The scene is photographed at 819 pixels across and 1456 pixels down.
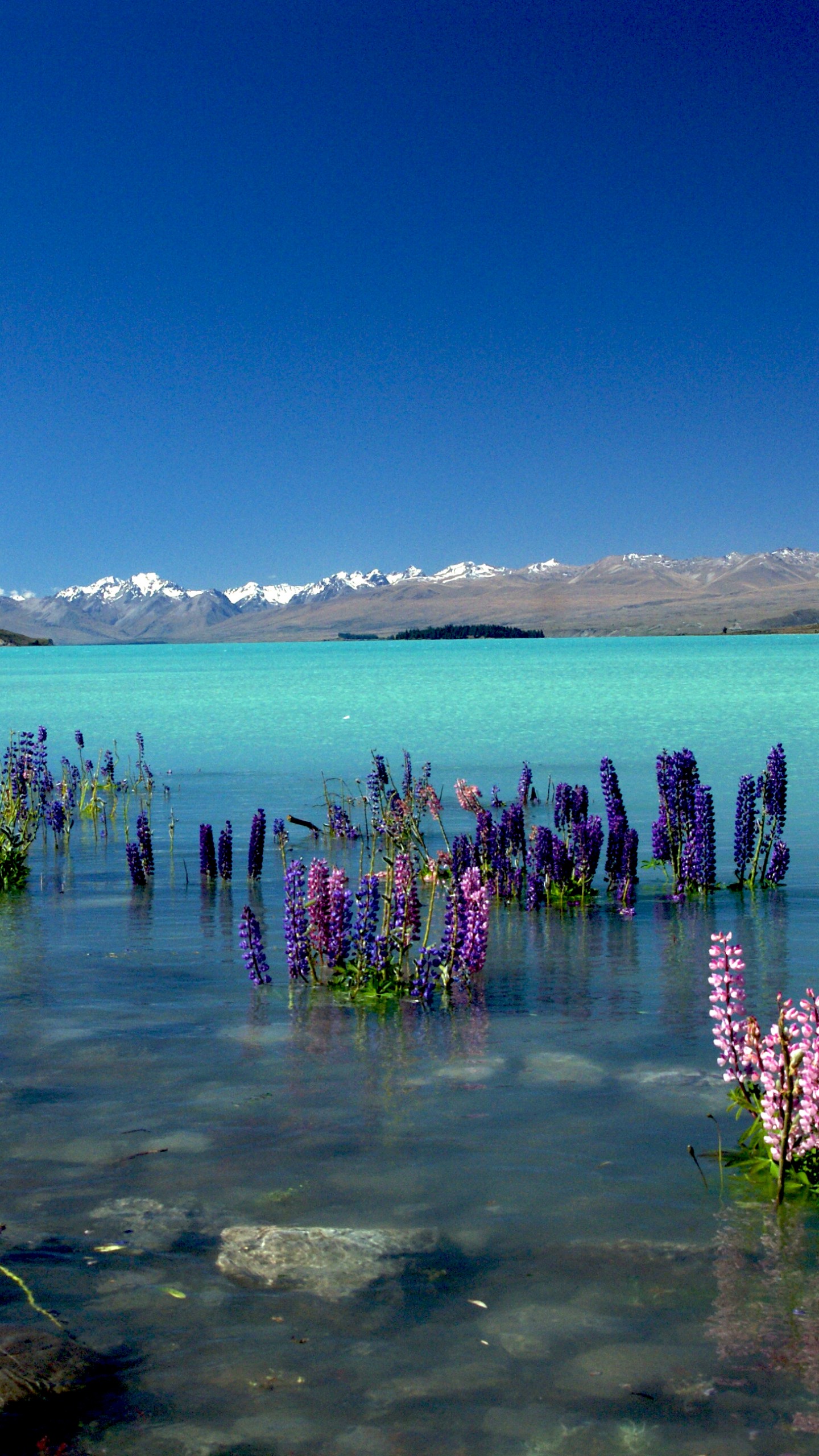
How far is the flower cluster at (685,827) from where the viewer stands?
42.8ft

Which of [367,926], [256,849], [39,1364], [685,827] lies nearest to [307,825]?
[256,849]

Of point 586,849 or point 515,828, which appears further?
point 515,828

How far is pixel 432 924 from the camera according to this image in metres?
11.6

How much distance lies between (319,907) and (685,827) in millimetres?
5659

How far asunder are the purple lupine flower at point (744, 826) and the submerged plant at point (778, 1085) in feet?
25.4

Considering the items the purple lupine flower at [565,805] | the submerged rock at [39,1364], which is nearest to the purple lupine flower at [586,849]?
the purple lupine flower at [565,805]

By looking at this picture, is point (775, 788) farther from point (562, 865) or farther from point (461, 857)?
point (461, 857)

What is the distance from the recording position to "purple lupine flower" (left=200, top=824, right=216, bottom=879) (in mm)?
14086

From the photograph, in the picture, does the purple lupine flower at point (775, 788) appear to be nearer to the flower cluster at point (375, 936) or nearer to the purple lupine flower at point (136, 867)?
the flower cluster at point (375, 936)

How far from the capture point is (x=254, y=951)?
926cm

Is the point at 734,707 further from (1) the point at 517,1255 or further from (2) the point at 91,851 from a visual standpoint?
(1) the point at 517,1255

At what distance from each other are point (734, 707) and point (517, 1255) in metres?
50.3

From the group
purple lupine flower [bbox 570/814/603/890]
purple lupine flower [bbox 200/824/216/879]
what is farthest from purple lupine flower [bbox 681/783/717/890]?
purple lupine flower [bbox 200/824/216/879]

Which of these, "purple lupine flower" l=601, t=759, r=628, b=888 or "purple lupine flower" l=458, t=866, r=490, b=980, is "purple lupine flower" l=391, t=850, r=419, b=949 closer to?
"purple lupine flower" l=458, t=866, r=490, b=980
